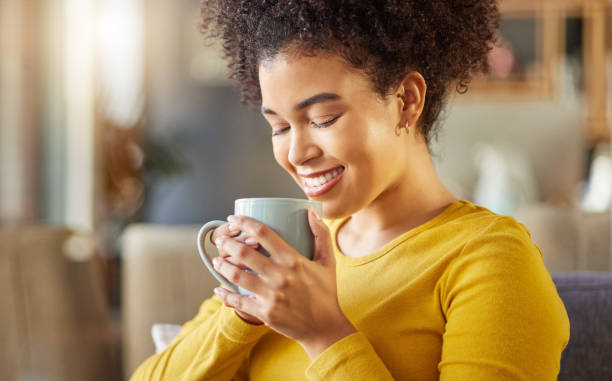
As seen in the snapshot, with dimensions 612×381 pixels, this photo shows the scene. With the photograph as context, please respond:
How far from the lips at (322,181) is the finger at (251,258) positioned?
0.47ft

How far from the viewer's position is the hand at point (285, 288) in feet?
2.03

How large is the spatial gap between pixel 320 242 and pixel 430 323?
0.17 metres

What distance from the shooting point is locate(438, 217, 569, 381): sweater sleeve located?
622 millimetres

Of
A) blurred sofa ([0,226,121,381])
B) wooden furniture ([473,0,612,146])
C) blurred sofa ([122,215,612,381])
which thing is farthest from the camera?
wooden furniture ([473,0,612,146])

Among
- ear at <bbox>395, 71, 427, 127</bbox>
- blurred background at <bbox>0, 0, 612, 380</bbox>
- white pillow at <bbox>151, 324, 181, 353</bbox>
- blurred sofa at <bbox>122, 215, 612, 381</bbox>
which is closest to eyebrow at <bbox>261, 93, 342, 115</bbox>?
ear at <bbox>395, 71, 427, 127</bbox>

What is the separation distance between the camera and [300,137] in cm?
73

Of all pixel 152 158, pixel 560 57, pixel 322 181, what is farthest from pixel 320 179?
pixel 560 57

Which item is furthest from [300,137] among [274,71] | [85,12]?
[85,12]

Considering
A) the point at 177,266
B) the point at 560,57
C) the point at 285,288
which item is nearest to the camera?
the point at 285,288

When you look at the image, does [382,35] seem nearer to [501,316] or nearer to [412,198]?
[412,198]

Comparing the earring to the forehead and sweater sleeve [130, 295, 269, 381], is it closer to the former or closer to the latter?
the forehead

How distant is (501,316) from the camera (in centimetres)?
64

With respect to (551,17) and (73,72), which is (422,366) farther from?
(551,17)

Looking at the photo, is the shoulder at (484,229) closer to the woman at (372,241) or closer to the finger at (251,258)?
the woman at (372,241)
